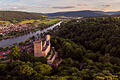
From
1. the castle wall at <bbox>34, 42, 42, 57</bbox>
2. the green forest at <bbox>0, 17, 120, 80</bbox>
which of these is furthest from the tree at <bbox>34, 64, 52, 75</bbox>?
the castle wall at <bbox>34, 42, 42, 57</bbox>

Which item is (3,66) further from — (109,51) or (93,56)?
(109,51)

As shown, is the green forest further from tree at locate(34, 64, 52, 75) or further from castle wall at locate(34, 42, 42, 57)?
castle wall at locate(34, 42, 42, 57)

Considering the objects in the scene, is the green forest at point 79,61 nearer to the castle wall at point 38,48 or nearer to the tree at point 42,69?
the tree at point 42,69

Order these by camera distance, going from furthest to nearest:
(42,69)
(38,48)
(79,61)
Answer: (79,61) → (38,48) → (42,69)

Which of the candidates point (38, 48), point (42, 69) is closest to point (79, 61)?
point (38, 48)

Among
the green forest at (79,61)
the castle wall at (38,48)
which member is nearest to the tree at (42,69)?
the green forest at (79,61)

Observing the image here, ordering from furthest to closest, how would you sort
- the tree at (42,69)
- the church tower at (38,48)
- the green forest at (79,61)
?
the church tower at (38,48), the tree at (42,69), the green forest at (79,61)

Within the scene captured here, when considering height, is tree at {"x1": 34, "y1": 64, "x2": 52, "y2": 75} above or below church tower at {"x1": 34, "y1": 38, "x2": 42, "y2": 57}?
below

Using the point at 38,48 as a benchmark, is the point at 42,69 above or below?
below

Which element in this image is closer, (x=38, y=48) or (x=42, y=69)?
(x=42, y=69)

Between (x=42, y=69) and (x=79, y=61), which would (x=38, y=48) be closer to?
(x=42, y=69)
